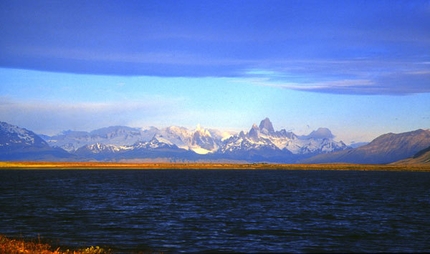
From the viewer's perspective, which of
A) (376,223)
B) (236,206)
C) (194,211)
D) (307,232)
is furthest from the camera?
(236,206)

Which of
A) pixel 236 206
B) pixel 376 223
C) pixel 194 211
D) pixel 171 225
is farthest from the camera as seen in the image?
pixel 236 206

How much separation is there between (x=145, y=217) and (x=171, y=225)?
831 cm

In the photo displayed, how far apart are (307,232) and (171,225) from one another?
1453 cm

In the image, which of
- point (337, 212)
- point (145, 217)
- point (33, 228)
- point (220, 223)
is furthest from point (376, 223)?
point (33, 228)

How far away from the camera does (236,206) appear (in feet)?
269

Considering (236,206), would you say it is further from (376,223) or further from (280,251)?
(280,251)

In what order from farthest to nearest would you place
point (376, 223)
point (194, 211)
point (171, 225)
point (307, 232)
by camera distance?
point (194, 211)
point (376, 223)
point (171, 225)
point (307, 232)

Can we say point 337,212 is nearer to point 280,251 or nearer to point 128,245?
point 280,251

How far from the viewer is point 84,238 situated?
157ft

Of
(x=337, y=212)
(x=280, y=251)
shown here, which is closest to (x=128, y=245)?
(x=280, y=251)

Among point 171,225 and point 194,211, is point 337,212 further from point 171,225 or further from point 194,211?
point 171,225

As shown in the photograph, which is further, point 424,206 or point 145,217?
point 424,206

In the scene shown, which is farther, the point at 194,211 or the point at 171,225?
the point at 194,211

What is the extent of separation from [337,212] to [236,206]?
52.1 ft
